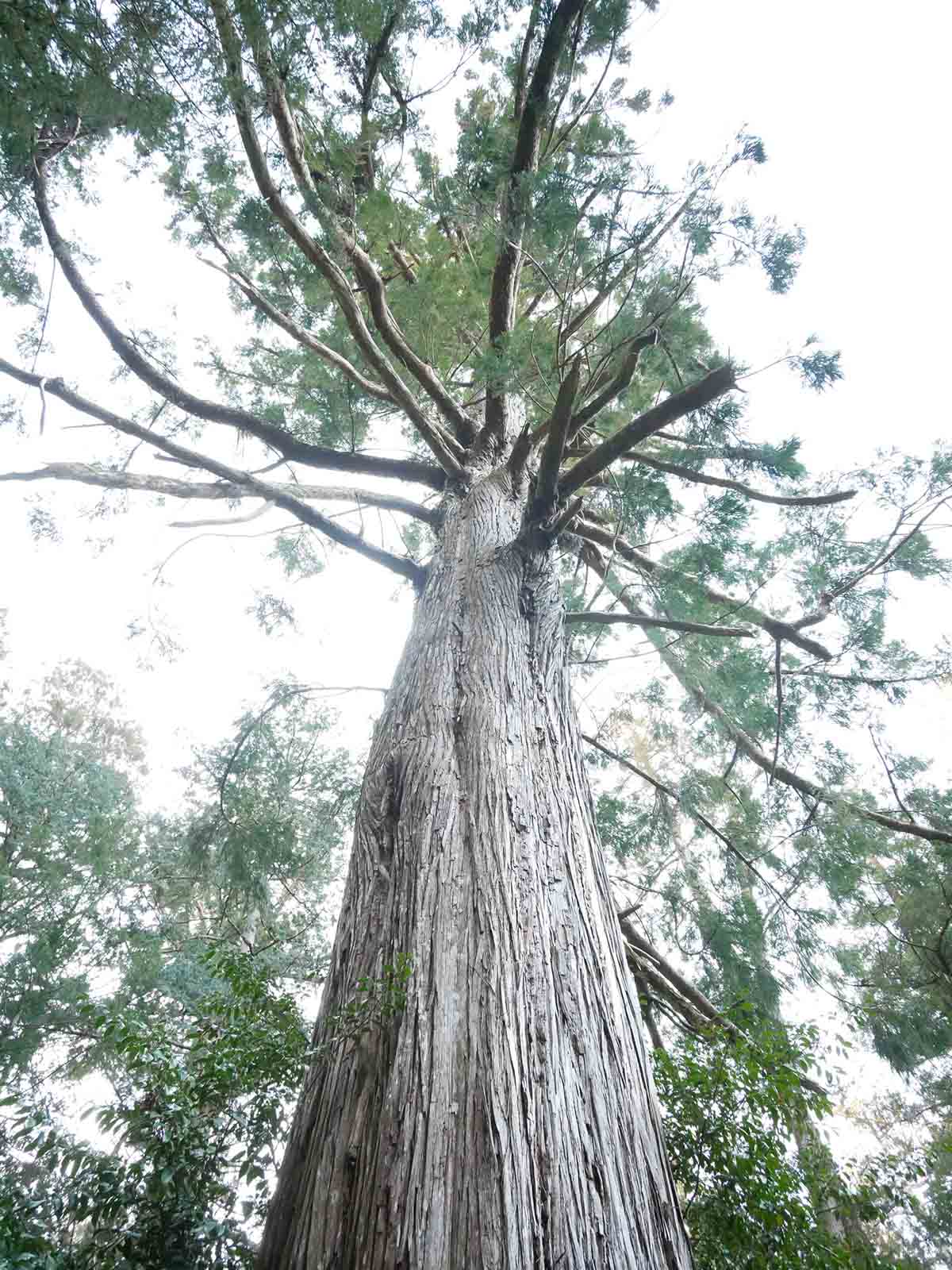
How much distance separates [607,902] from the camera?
70.6 inches

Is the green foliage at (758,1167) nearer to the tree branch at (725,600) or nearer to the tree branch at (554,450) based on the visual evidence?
the tree branch at (725,600)

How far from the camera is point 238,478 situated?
327 centimetres

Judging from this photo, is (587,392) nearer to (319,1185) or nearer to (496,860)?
(496,860)

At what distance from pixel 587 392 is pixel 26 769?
8.47 metres

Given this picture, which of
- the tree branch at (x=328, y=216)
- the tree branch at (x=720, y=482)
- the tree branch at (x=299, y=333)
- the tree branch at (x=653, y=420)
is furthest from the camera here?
the tree branch at (x=299, y=333)

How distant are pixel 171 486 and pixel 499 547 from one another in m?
1.68

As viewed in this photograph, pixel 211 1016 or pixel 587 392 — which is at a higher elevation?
pixel 587 392

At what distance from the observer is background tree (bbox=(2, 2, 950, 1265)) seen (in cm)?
123

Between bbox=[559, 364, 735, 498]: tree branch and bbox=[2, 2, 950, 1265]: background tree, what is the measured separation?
0.01 meters

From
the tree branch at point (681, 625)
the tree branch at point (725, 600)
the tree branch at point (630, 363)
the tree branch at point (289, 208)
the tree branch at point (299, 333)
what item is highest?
the tree branch at point (299, 333)

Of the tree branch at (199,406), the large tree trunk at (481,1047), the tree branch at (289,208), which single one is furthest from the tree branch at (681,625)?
the tree branch at (199,406)

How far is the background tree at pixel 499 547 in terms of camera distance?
123 centimetres

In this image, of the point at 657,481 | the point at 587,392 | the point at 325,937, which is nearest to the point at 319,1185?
the point at 587,392

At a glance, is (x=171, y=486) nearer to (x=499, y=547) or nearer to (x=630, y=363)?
(x=499, y=547)
